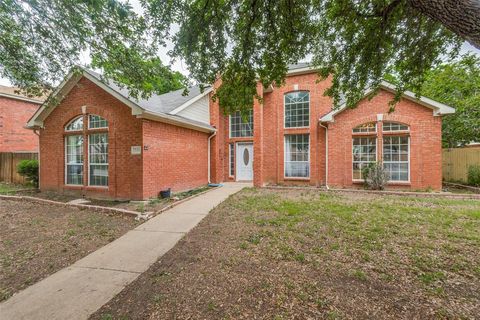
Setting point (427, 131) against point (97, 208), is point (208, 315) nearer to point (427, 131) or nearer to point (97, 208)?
point (97, 208)

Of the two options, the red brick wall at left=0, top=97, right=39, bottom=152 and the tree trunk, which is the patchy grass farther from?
the tree trunk

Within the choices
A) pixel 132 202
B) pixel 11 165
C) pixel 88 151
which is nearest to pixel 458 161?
pixel 132 202

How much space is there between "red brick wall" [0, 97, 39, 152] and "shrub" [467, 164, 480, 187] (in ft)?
87.3

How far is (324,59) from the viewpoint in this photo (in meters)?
6.43

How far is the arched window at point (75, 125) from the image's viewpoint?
9.55 meters

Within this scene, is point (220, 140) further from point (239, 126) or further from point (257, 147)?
point (257, 147)

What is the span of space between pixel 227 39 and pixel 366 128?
8.78 meters

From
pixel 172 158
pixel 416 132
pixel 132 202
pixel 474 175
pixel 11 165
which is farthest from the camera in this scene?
pixel 11 165

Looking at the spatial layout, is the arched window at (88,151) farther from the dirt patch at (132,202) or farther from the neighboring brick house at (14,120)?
the neighboring brick house at (14,120)

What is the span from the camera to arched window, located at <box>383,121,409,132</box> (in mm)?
10523

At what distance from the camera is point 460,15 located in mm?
2559

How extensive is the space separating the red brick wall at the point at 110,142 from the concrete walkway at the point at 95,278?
306cm

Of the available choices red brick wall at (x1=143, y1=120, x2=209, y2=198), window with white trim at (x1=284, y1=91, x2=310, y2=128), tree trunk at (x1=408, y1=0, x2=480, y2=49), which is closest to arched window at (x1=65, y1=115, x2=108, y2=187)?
red brick wall at (x1=143, y1=120, x2=209, y2=198)

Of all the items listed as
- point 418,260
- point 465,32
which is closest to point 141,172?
point 418,260
